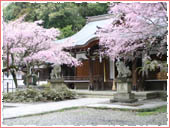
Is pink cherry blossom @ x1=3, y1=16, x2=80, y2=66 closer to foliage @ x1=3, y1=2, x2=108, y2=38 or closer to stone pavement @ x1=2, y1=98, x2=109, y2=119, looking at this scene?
stone pavement @ x1=2, y1=98, x2=109, y2=119

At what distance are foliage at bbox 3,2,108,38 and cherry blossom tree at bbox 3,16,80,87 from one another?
37.3 ft

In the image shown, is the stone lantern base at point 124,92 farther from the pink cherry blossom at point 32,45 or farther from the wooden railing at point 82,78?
the pink cherry blossom at point 32,45

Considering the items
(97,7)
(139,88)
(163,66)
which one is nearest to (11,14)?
(97,7)

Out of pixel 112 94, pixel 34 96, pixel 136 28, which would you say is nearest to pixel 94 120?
pixel 136 28

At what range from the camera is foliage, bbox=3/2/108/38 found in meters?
27.7

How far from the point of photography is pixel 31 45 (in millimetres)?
14789

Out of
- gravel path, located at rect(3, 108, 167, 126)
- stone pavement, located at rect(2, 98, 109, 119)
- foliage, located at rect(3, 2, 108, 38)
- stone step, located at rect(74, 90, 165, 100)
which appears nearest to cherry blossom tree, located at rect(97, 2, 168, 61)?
stone step, located at rect(74, 90, 165, 100)

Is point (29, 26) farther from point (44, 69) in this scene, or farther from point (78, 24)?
point (78, 24)

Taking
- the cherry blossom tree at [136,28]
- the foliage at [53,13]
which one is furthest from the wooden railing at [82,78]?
the foliage at [53,13]

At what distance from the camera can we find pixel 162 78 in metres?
13.2

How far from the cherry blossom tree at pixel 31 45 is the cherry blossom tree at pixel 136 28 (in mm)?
5157

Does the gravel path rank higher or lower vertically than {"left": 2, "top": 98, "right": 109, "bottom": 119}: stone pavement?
higher

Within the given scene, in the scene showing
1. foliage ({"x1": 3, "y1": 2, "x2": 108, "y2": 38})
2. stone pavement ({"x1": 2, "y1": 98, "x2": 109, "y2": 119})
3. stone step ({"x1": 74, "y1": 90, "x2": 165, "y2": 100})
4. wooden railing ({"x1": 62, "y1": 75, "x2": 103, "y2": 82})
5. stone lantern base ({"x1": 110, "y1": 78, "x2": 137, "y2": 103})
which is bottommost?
stone pavement ({"x1": 2, "y1": 98, "x2": 109, "y2": 119})

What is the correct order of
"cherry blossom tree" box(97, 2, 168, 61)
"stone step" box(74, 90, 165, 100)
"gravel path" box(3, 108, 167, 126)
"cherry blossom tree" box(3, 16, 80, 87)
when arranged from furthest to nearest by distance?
"cherry blossom tree" box(3, 16, 80, 87) < "stone step" box(74, 90, 165, 100) < "cherry blossom tree" box(97, 2, 168, 61) < "gravel path" box(3, 108, 167, 126)
